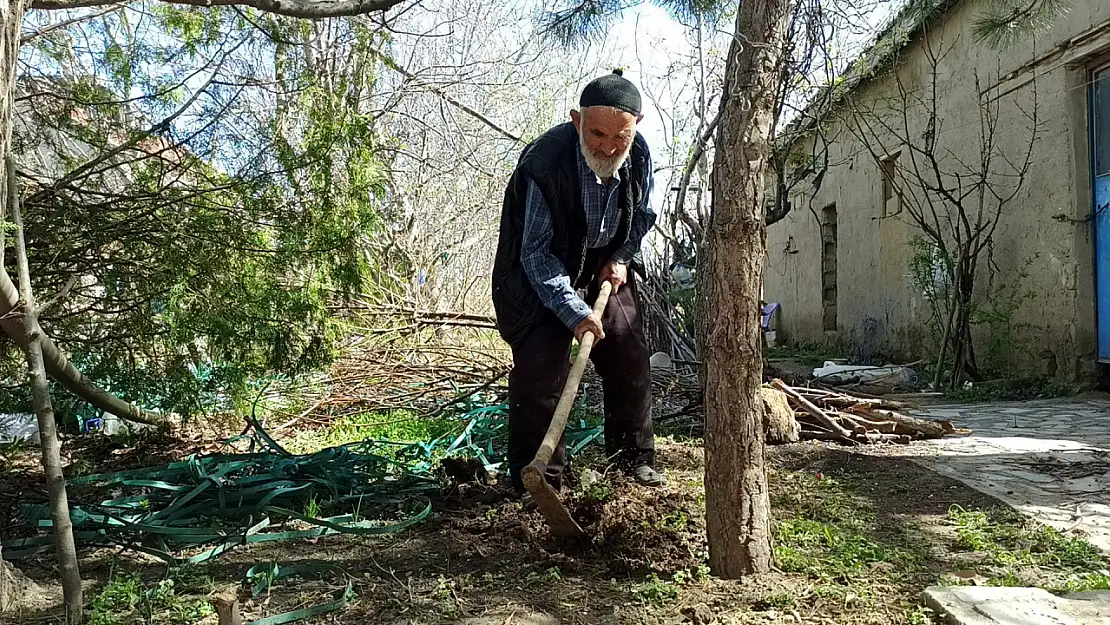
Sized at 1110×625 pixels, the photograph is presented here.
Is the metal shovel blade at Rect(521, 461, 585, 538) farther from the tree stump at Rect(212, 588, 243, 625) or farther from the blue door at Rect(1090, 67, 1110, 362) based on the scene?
the blue door at Rect(1090, 67, 1110, 362)

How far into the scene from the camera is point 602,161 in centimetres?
305

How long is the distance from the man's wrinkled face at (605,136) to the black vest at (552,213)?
9 centimetres

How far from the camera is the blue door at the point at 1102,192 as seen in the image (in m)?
5.73

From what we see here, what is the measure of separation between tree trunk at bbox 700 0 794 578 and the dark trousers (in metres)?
0.92

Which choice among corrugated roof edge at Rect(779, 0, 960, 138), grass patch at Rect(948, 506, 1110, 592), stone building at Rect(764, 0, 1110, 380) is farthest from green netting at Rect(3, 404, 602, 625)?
corrugated roof edge at Rect(779, 0, 960, 138)

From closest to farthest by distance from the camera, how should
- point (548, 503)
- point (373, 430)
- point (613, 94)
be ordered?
point (548, 503), point (613, 94), point (373, 430)

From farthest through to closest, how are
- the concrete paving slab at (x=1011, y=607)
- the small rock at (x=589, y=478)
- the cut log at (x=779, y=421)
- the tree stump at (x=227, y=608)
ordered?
the cut log at (x=779, y=421) < the small rock at (x=589, y=478) < the concrete paving slab at (x=1011, y=607) < the tree stump at (x=227, y=608)

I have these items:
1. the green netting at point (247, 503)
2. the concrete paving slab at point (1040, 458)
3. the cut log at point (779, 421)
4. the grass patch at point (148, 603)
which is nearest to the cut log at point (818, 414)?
the cut log at point (779, 421)

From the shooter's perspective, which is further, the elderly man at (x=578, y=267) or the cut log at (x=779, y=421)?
the cut log at (x=779, y=421)

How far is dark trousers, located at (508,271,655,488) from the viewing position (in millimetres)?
3035

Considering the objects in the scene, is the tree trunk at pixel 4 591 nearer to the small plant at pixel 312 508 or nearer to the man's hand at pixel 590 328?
the small plant at pixel 312 508

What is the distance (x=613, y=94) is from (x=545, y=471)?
1.39 meters

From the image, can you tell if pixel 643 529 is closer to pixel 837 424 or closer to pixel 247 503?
A: pixel 247 503

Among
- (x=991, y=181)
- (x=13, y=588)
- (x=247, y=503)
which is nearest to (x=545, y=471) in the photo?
(x=247, y=503)
